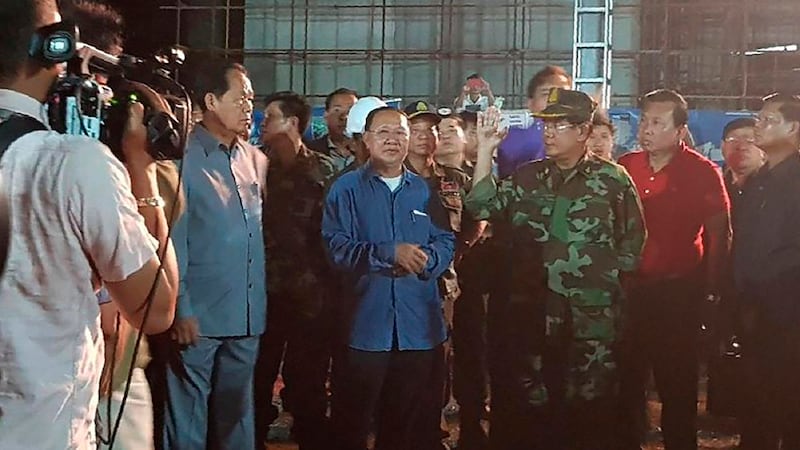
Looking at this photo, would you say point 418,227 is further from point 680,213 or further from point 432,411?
point 680,213

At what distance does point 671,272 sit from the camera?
3.62 m

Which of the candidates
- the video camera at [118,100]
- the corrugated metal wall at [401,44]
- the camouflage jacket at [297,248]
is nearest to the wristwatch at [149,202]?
the video camera at [118,100]

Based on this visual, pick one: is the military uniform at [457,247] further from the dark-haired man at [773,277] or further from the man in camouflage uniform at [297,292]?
the dark-haired man at [773,277]

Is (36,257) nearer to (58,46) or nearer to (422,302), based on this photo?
(58,46)

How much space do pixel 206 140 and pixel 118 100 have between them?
149 centimetres

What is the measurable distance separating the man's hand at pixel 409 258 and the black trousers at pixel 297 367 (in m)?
0.73

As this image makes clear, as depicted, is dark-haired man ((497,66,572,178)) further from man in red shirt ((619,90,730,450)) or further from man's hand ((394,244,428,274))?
man's hand ((394,244,428,274))

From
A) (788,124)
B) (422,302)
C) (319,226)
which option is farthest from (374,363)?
(788,124)

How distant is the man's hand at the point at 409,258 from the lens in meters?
3.10

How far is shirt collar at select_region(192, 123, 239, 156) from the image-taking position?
2.97 metres

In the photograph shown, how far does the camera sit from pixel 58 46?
1.26 meters

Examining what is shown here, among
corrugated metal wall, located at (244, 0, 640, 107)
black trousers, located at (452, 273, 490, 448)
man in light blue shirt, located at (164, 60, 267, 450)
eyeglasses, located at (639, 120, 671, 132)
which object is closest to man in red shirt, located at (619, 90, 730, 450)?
eyeglasses, located at (639, 120, 671, 132)

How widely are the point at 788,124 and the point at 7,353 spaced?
316 cm

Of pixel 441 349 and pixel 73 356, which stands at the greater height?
pixel 73 356
